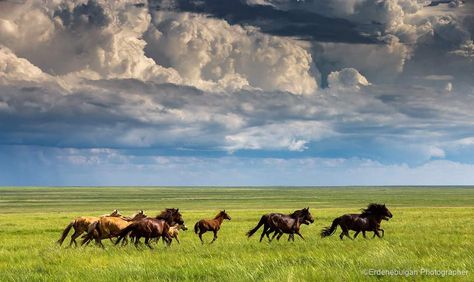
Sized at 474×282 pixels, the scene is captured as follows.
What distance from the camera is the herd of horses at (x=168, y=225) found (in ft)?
74.3

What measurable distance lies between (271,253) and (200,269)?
4590 millimetres

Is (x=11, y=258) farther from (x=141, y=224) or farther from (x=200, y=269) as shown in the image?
(x=200, y=269)

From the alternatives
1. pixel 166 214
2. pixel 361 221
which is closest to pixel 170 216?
pixel 166 214

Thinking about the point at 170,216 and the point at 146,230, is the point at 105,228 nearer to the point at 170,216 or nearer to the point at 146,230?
the point at 146,230

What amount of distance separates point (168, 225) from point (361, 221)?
8.48 meters

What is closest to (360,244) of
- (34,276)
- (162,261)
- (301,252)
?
(301,252)

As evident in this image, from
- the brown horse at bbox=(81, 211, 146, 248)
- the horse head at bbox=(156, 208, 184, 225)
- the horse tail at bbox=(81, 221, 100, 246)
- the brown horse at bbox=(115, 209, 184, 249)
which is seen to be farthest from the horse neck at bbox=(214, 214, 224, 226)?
the horse tail at bbox=(81, 221, 100, 246)

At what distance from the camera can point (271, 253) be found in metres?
19.6

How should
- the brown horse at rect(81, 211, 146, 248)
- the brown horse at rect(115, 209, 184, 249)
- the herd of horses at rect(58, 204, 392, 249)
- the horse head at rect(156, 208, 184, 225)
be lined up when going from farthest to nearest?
the horse head at rect(156, 208, 184, 225) < the brown horse at rect(81, 211, 146, 248) < the herd of horses at rect(58, 204, 392, 249) < the brown horse at rect(115, 209, 184, 249)

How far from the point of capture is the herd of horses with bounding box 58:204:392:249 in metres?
22.6

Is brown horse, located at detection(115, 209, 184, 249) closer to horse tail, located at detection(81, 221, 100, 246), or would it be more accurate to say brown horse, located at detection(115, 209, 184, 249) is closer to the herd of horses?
the herd of horses

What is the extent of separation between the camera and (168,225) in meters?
23.7

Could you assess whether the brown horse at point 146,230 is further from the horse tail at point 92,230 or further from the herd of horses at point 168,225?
the horse tail at point 92,230

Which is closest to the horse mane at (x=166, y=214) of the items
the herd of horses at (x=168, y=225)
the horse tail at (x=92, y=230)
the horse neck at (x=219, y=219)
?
the herd of horses at (x=168, y=225)
